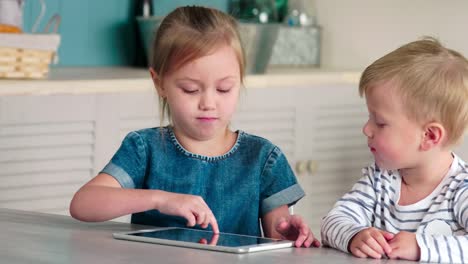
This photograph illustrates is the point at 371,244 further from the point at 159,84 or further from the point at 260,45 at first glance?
the point at 260,45

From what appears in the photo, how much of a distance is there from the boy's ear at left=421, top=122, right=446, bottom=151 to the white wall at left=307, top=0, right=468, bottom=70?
83.2 inches

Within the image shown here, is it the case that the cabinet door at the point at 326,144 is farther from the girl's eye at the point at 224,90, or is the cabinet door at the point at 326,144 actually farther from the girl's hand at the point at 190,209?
the girl's hand at the point at 190,209

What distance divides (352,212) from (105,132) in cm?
151

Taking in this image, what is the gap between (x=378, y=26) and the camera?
13.1 feet

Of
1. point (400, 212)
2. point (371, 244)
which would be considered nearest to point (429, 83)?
point (400, 212)

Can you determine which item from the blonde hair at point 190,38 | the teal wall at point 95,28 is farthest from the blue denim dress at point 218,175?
the teal wall at point 95,28

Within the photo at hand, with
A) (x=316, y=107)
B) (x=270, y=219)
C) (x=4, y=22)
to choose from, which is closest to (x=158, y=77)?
(x=270, y=219)

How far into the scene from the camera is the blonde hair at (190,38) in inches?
70.6

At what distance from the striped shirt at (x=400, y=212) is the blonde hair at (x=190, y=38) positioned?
328mm

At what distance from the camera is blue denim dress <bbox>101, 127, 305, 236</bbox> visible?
1.87 meters

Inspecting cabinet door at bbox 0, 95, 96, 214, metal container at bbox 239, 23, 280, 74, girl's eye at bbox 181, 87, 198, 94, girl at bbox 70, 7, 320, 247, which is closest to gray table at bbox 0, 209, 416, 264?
girl at bbox 70, 7, 320, 247

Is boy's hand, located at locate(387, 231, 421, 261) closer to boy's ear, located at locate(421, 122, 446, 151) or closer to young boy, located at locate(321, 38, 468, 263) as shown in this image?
young boy, located at locate(321, 38, 468, 263)

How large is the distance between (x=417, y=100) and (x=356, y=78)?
2163mm

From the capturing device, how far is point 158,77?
1.87 m
